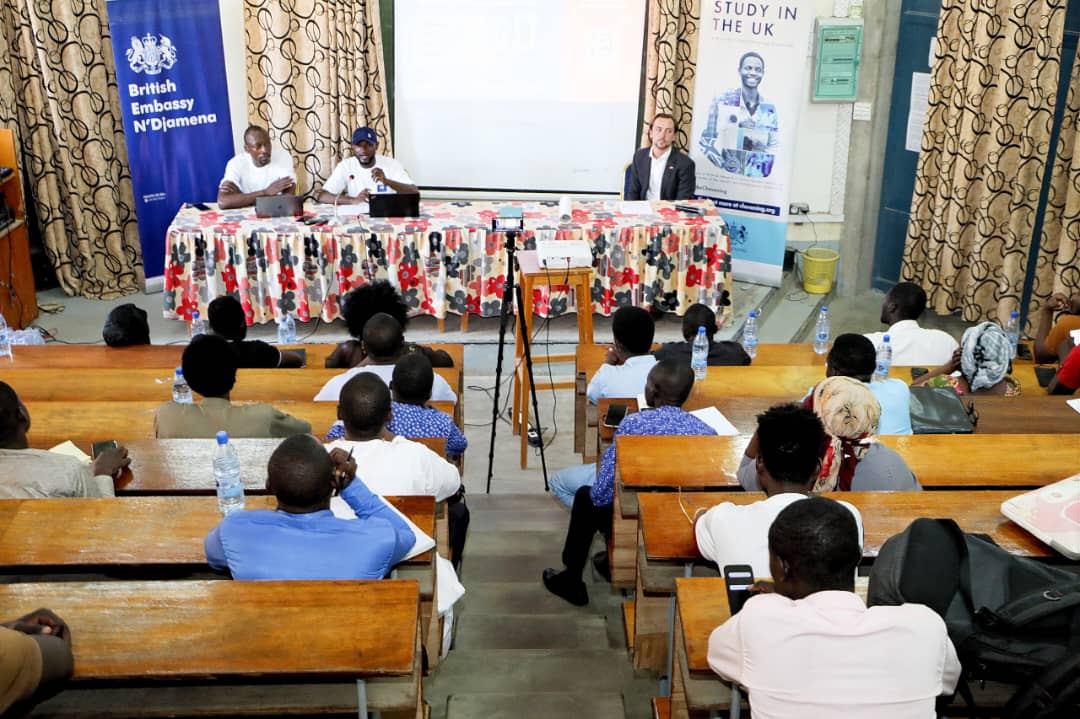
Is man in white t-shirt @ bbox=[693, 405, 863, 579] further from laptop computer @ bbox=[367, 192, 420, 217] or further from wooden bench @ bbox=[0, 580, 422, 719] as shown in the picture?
laptop computer @ bbox=[367, 192, 420, 217]

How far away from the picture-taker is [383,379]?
4.08 m

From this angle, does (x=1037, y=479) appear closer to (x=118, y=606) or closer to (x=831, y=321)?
(x=118, y=606)

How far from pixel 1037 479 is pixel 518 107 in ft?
17.3

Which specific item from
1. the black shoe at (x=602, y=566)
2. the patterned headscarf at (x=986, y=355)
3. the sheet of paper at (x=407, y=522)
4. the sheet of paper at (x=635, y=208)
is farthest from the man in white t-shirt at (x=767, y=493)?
the sheet of paper at (x=635, y=208)

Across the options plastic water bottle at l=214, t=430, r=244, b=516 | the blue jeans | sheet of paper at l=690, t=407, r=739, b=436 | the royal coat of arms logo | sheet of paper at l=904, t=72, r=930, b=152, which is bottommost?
the blue jeans

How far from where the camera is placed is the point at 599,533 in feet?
14.9

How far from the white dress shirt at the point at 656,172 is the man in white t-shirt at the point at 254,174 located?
2.48 m

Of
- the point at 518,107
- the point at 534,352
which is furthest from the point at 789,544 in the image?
the point at 518,107

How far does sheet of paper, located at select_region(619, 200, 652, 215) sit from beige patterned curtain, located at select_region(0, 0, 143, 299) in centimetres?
361

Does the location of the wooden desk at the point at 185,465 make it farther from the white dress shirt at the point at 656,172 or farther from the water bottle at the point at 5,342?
the white dress shirt at the point at 656,172

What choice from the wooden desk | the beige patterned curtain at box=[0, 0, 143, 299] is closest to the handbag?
the wooden desk

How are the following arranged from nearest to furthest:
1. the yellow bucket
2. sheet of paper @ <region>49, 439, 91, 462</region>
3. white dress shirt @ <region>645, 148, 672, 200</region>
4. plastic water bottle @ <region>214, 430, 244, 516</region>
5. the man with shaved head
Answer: plastic water bottle @ <region>214, 430, 244, 516</region> → sheet of paper @ <region>49, 439, 91, 462</region> → the man with shaved head → white dress shirt @ <region>645, 148, 672, 200</region> → the yellow bucket

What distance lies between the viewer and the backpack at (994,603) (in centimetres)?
218

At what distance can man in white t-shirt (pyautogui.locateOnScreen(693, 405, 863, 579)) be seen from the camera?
8.61ft
